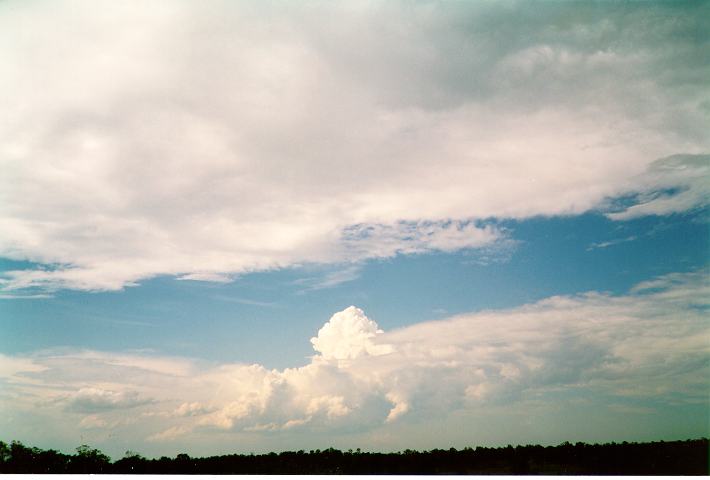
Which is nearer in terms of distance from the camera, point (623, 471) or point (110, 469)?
point (623, 471)

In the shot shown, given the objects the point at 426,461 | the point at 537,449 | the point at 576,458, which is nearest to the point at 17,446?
the point at 426,461

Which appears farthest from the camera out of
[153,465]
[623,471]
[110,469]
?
[153,465]

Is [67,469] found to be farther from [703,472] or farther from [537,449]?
[703,472]

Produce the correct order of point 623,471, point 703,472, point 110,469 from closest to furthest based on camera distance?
point 703,472
point 623,471
point 110,469

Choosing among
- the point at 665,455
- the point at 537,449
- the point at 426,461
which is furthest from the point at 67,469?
the point at 665,455

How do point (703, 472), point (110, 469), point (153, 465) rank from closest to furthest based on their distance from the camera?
1. point (703, 472)
2. point (110, 469)
3. point (153, 465)

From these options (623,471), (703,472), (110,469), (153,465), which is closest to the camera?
(703,472)

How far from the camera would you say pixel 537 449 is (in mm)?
12297

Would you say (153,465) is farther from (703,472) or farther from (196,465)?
(703,472)

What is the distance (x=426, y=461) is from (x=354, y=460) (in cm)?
172

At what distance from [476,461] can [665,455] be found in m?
4.10

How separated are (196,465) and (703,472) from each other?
1099cm

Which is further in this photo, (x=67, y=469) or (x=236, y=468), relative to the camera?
(x=67, y=469)

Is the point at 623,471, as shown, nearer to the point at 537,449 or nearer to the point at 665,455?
the point at 665,455
